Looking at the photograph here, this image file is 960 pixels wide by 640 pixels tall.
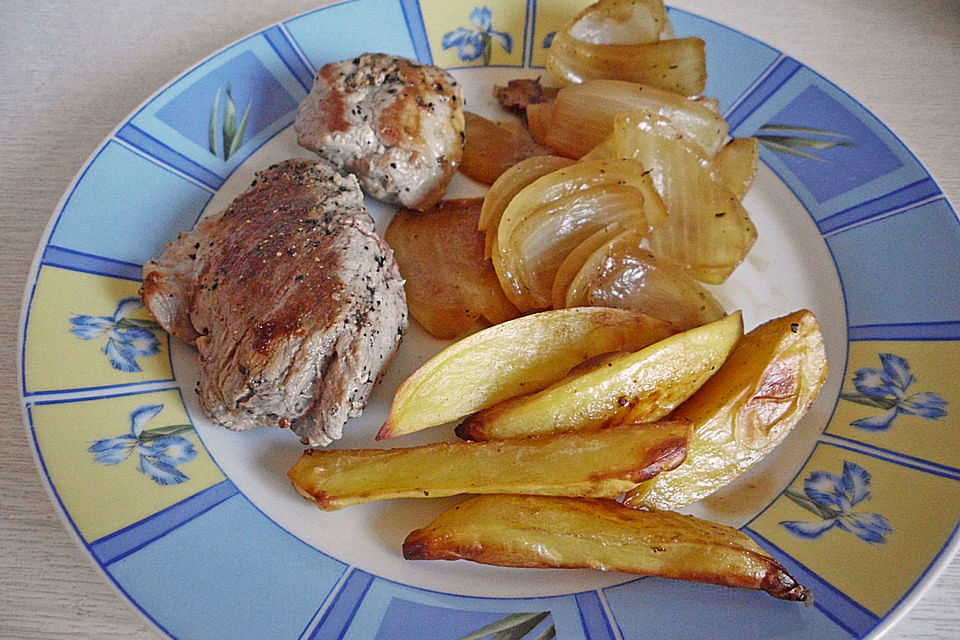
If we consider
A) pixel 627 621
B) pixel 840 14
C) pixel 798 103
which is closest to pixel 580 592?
pixel 627 621

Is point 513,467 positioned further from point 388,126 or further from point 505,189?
point 388,126

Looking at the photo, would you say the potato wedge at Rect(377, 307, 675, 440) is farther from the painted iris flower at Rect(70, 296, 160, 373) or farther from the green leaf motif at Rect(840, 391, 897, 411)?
the painted iris flower at Rect(70, 296, 160, 373)

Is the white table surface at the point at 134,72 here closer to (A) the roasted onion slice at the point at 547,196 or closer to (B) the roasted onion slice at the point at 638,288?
(B) the roasted onion slice at the point at 638,288

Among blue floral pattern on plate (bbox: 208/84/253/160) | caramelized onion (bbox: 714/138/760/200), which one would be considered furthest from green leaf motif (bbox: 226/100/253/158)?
caramelized onion (bbox: 714/138/760/200)

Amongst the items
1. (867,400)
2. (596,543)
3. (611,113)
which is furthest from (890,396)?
(611,113)

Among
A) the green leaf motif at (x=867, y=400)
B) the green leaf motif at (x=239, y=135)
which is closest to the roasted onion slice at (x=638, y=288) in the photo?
the green leaf motif at (x=867, y=400)

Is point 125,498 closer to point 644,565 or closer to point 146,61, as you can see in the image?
point 644,565
